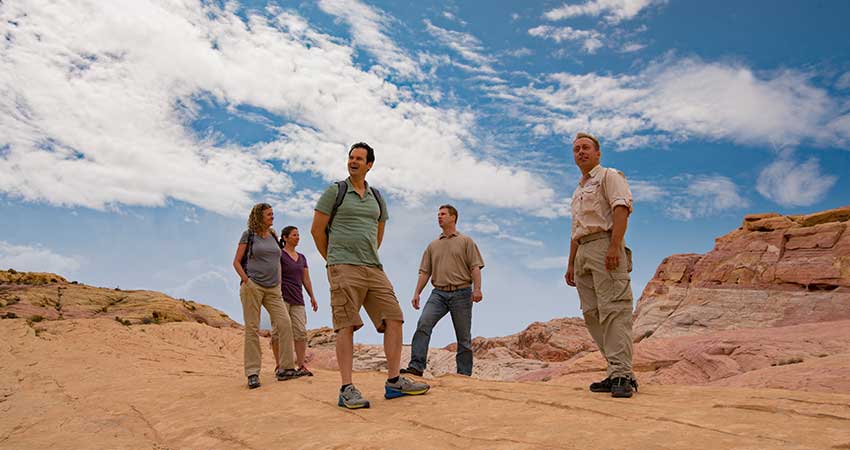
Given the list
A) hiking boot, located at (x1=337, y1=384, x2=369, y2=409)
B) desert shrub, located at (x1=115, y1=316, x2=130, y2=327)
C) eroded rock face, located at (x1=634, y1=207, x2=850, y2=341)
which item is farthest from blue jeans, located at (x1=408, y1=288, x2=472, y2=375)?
desert shrub, located at (x1=115, y1=316, x2=130, y2=327)

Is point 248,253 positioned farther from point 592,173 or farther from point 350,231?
point 592,173

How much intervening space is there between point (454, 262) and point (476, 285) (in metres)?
0.43

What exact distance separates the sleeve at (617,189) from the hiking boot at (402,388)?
2.33 m

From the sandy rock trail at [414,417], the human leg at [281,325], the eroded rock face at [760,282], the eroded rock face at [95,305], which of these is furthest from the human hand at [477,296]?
the eroded rock face at [95,305]

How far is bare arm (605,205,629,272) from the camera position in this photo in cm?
472

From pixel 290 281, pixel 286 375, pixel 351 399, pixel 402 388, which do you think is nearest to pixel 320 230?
pixel 351 399

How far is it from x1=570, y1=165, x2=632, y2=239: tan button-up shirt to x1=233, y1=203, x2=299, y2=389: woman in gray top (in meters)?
3.96

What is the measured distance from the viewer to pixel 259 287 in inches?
283

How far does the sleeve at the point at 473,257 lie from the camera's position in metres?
7.77

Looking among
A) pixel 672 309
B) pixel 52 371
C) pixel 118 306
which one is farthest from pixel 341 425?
pixel 118 306

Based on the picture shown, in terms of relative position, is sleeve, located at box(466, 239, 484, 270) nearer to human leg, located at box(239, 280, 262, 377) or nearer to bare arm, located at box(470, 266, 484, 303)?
bare arm, located at box(470, 266, 484, 303)

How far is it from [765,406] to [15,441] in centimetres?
635

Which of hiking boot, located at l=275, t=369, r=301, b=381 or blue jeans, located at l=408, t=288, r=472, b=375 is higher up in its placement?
blue jeans, located at l=408, t=288, r=472, b=375

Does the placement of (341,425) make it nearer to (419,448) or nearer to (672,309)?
(419,448)
